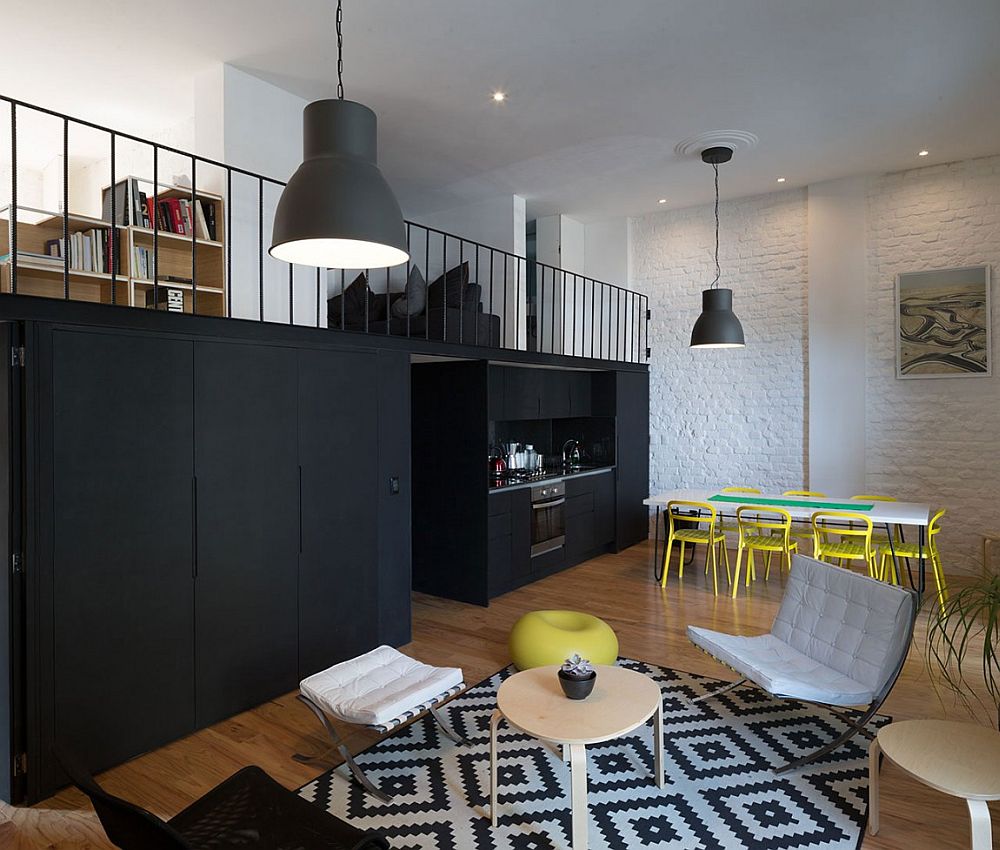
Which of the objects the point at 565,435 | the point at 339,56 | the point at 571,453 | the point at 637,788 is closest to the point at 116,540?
the point at 339,56

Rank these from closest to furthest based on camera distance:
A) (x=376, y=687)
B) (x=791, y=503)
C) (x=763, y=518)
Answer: (x=376, y=687) → (x=791, y=503) → (x=763, y=518)

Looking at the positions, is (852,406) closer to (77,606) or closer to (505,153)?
(505,153)

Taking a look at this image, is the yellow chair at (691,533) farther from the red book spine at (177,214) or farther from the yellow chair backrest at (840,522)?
the red book spine at (177,214)

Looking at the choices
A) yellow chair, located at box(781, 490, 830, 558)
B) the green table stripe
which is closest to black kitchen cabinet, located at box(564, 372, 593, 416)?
the green table stripe

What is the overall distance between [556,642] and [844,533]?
284cm

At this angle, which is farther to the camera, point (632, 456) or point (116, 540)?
point (632, 456)

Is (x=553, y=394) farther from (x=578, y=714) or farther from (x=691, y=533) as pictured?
(x=578, y=714)

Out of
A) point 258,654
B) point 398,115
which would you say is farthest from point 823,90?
point 258,654

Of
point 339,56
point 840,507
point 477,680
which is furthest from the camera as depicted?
point 840,507

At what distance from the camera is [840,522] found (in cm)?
585

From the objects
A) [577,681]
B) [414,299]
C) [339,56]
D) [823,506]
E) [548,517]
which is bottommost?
[577,681]

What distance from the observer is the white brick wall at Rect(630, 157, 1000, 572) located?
645cm

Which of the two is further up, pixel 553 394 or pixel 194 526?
pixel 553 394

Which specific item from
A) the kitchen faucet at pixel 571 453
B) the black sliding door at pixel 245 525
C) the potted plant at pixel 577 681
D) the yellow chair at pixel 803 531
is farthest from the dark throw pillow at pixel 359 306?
the potted plant at pixel 577 681
